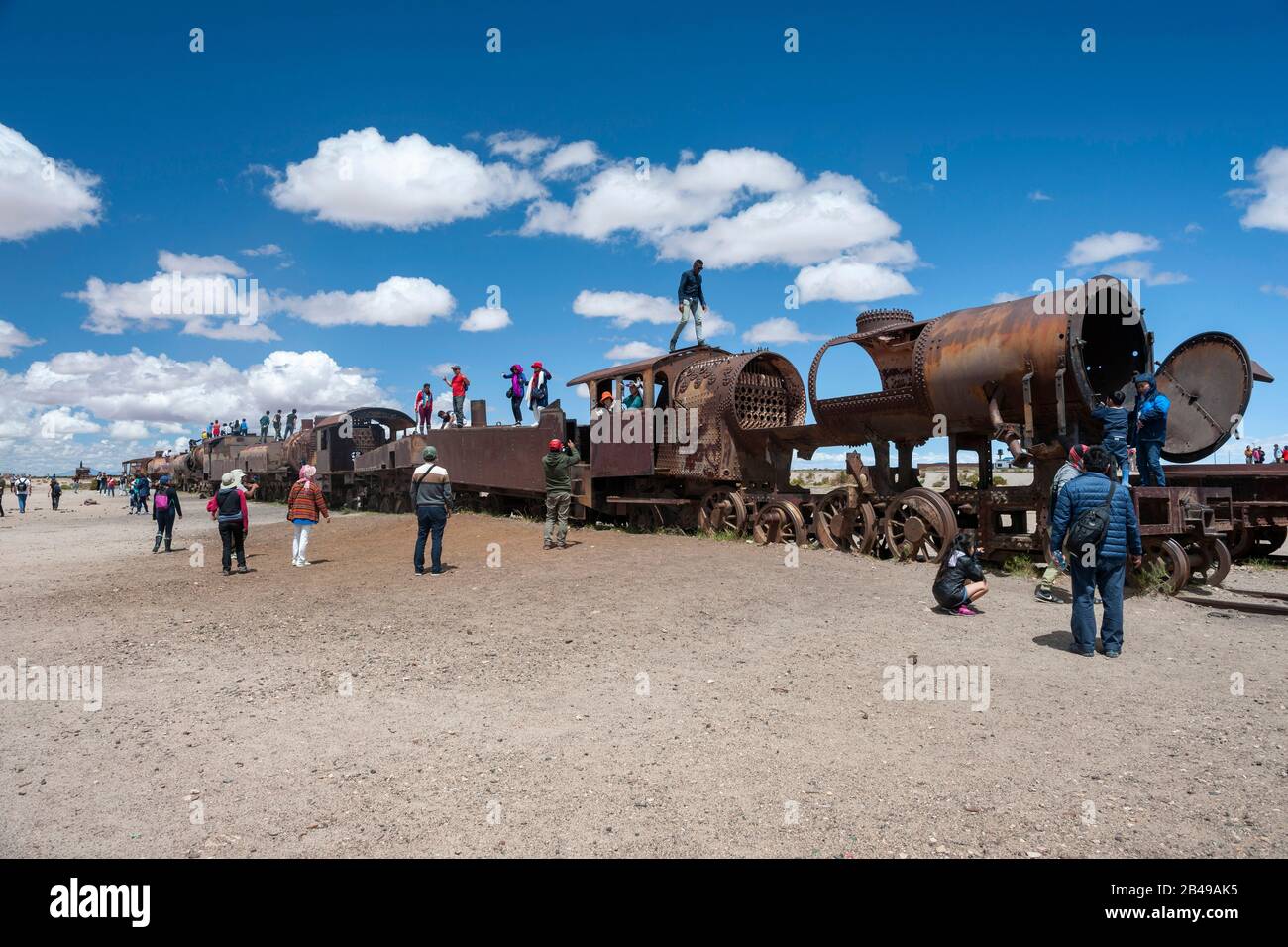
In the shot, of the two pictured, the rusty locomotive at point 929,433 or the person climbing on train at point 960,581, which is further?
the rusty locomotive at point 929,433

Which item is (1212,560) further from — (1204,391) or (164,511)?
(164,511)

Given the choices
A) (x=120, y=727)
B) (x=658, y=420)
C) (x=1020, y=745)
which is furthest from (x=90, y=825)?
(x=658, y=420)

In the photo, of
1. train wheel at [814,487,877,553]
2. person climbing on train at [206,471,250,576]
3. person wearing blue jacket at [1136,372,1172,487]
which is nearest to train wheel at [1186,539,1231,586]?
person wearing blue jacket at [1136,372,1172,487]

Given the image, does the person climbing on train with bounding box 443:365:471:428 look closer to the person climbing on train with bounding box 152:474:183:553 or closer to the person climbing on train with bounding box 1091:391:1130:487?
the person climbing on train with bounding box 152:474:183:553

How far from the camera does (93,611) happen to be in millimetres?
8398

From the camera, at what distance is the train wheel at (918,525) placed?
973 centimetres

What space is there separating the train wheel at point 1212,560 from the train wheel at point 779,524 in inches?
189

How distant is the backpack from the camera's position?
614 cm

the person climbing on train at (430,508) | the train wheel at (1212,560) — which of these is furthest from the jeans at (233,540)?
the train wheel at (1212,560)

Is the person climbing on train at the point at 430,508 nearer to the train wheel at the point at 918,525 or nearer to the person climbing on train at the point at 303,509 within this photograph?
the person climbing on train at the point at 303,509

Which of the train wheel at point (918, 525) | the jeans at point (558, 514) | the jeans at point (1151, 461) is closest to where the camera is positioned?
the jeans at point (1151, 461)

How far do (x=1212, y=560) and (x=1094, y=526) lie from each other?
4530mm
